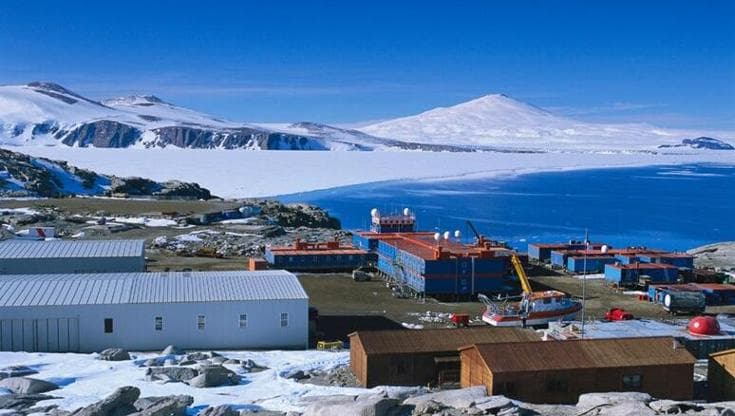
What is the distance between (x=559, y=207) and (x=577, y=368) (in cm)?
7139

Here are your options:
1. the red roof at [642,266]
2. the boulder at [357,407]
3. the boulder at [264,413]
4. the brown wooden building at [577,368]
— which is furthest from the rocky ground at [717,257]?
the boulder at [264,413]

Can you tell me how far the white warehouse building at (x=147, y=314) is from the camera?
878 inches

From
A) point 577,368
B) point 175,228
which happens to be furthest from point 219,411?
point 175,228

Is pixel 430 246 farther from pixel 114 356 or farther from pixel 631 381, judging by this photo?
pixel 114 356

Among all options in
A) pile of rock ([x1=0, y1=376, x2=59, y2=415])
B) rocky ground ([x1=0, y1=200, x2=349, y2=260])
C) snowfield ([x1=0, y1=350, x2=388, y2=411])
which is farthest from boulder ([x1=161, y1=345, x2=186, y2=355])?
rocky ground ([x1=0, y1=200, x2=349, y2=260])

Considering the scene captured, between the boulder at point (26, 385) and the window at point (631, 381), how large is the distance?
12.4m

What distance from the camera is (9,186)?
67688 millimetres

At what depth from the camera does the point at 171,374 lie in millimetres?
18312

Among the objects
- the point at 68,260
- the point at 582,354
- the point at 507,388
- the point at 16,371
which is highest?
the point at 68,260

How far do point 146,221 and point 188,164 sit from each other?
80013mm

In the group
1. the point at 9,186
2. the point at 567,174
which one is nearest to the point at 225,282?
the point at 9,186

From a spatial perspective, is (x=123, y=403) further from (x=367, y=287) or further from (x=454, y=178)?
(x=454, y=178)

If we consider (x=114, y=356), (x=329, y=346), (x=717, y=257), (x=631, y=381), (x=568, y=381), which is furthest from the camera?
(x=717, y=257)

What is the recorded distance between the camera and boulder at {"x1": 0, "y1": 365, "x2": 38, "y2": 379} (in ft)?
58.8
